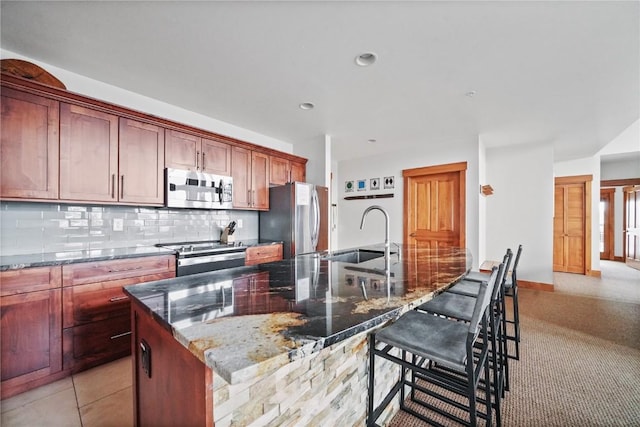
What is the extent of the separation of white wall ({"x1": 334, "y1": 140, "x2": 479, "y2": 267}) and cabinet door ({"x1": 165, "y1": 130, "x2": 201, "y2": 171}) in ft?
11.1

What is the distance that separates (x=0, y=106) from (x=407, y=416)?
3366 mm

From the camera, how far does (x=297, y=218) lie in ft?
11.6

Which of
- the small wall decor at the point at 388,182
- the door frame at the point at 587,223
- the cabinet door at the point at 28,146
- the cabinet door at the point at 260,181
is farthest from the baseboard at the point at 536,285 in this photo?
the cabinet door at the point at 28,146

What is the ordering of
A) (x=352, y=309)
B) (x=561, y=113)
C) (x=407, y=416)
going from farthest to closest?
(x=561, y=113) < (x=407, y=416) < (x=352, y=309)

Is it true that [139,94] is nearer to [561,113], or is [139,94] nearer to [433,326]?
[433,326]

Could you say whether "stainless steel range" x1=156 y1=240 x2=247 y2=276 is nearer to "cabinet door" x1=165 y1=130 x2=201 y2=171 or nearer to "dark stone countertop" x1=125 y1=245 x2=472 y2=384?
"cabinet door" x1=165 y1=130 x2=201 y2=171

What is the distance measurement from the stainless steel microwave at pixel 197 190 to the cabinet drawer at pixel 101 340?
1.15m

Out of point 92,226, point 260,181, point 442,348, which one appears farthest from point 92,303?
point 442,348

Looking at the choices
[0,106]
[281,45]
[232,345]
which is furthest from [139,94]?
[232,345]

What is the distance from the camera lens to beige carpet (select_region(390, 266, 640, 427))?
1598 mm

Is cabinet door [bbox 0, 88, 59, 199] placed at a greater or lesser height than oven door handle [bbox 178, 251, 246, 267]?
greater

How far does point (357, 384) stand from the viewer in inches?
52.0

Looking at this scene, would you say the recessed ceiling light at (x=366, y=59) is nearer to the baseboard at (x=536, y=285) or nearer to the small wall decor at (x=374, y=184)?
the small wall decor at (x=374, y=184)

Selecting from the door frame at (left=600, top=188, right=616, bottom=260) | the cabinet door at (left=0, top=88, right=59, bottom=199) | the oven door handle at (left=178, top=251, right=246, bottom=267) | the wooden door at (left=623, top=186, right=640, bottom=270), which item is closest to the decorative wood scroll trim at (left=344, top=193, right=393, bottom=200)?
the oven door handle at (left=178, top=251, right=246, bottom=267)
